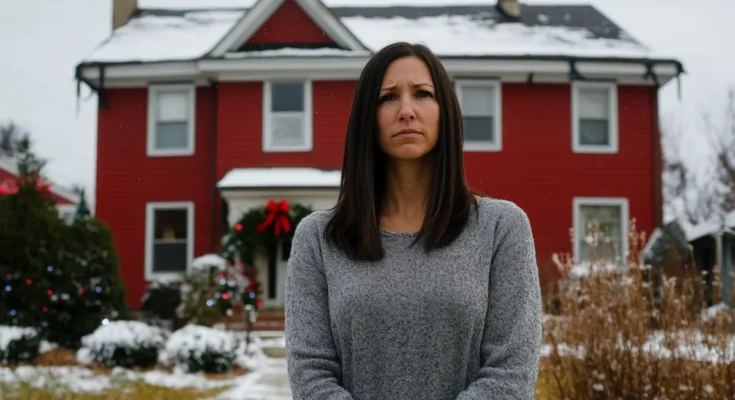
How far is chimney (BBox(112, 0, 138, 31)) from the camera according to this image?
55.7ft

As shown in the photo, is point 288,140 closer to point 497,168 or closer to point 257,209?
point 257,209

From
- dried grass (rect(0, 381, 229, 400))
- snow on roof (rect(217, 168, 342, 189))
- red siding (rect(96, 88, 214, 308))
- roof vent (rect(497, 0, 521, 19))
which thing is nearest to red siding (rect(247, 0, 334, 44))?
red siding (rect(96, 88, 214, 308))

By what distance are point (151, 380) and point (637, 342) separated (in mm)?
4764

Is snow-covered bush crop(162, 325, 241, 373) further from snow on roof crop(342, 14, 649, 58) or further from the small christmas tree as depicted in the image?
snow on roof crop(342, 14, 649, 58)

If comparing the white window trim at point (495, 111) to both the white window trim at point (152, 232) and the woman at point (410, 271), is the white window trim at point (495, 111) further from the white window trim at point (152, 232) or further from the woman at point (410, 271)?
the woman at point (410, 271)

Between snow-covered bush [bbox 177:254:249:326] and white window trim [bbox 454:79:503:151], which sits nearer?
snow-covered bush [bbox 177:254:249:326]

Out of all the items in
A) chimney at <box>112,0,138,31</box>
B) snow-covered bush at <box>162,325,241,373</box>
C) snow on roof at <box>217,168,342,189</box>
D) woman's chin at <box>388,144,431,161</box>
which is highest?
chimney at <box>112,0,138,31</box>

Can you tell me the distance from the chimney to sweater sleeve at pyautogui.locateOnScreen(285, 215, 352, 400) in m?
16.3

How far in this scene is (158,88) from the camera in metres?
15.5

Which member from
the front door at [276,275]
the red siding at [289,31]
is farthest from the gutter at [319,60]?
the front door at [276,275]

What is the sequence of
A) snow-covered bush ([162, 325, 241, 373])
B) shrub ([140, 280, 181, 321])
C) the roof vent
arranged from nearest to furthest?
snow-covered bush ([162, 325, 241, 373]) → shrub ([140, 280, 181, 321]) → the roof vent

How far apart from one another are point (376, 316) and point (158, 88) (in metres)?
14.5

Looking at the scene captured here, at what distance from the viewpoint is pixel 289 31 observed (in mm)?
14961

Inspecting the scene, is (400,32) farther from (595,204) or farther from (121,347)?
(121,347)
